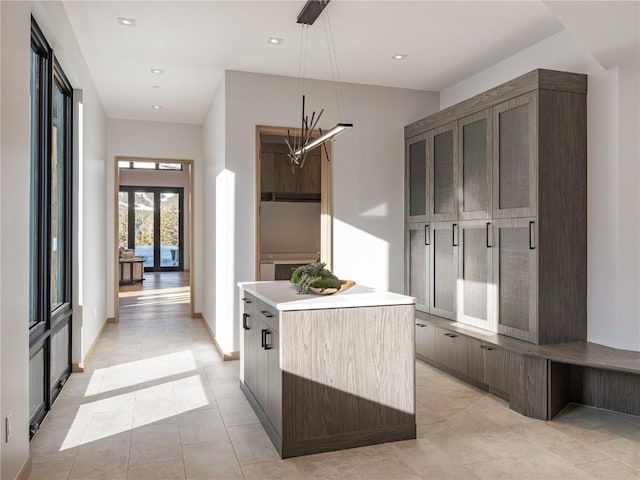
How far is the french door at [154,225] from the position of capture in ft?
48.1

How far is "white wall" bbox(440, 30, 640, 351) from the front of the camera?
3510mm

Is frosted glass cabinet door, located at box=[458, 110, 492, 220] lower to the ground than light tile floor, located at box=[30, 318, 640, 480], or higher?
higher

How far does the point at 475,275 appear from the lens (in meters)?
4.34

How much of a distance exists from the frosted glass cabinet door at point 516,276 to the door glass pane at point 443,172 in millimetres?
781

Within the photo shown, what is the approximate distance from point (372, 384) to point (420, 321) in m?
1.98

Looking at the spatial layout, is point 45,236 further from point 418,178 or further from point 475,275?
point 418,178

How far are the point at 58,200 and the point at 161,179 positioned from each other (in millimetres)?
11003

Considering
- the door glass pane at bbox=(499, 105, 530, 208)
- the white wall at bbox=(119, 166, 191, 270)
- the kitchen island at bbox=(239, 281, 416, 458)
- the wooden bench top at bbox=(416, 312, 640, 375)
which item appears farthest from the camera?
the white wall at bbox=(119, 166, 191, 270)

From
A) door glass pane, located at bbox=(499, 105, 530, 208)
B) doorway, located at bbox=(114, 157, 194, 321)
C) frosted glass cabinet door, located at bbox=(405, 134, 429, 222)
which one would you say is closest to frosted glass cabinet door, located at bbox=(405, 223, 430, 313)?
frosted glass cabinet door, located at bbox=(405, 134, 429, 222)

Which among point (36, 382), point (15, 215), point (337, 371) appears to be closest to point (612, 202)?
point (337, 371)

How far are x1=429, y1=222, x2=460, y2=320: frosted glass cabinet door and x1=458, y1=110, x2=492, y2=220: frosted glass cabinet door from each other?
11.3 inches

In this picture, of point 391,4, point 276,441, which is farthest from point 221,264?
point 391,4

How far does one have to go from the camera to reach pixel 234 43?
427 cm

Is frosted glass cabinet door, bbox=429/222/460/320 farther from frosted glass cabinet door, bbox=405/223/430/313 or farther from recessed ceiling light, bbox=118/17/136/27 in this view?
recessed ceiling light, bbox=118/17/136/27
